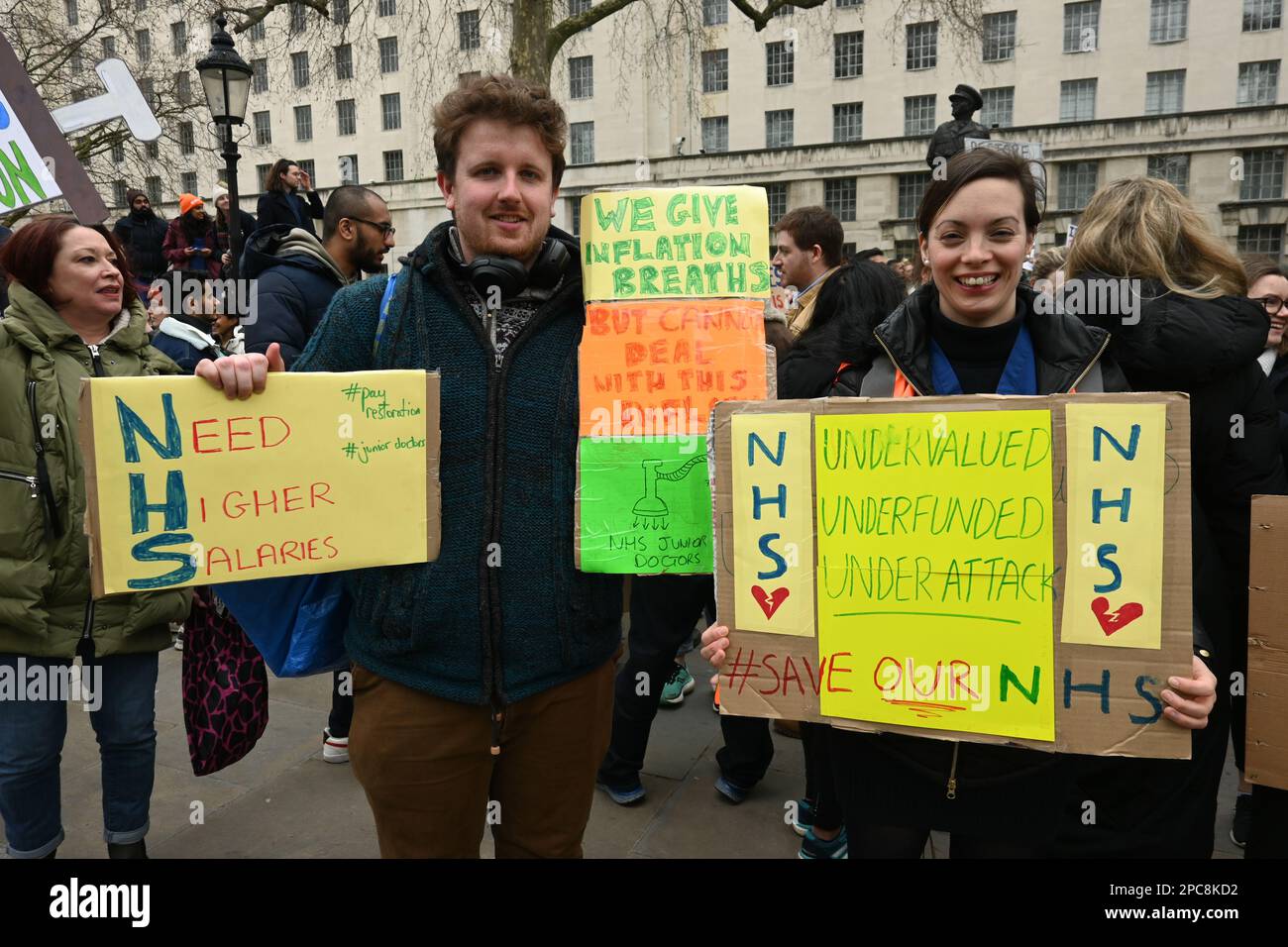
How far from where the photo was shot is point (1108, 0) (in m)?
31.6

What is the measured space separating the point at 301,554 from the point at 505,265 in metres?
0.74

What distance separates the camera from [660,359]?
1791mm

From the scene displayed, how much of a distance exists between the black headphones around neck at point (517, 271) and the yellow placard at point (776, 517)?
535mm

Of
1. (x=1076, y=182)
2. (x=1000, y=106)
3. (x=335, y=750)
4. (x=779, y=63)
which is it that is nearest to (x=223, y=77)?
(x=335, y=750)

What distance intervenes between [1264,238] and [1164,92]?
7.06 metres

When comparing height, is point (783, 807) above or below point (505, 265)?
below

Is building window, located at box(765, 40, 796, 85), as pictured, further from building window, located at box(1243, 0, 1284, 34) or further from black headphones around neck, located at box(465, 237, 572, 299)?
black headphones around neck, located at box(465, 237, 572, 299)

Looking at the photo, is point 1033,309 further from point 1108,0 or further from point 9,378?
point 1108,0

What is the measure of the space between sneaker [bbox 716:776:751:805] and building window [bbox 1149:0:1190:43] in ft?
128

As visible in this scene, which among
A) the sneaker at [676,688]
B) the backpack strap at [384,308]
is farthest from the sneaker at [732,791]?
the backpack strap at [384,308]

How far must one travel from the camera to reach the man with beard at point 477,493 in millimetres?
1687

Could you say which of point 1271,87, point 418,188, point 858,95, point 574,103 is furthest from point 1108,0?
point 418,188

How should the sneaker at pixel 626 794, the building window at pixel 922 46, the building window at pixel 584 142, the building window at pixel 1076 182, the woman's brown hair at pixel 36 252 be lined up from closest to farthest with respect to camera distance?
the woman's brown hair at pixel 36 252 → the sneaker at pixel 626 794 → the building window at pixel 1076 182 → the building window at pixel 922 46 → the building window at pixel 584 142

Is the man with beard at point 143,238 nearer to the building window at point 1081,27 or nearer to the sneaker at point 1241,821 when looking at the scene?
the sneaker at point 1241,821
